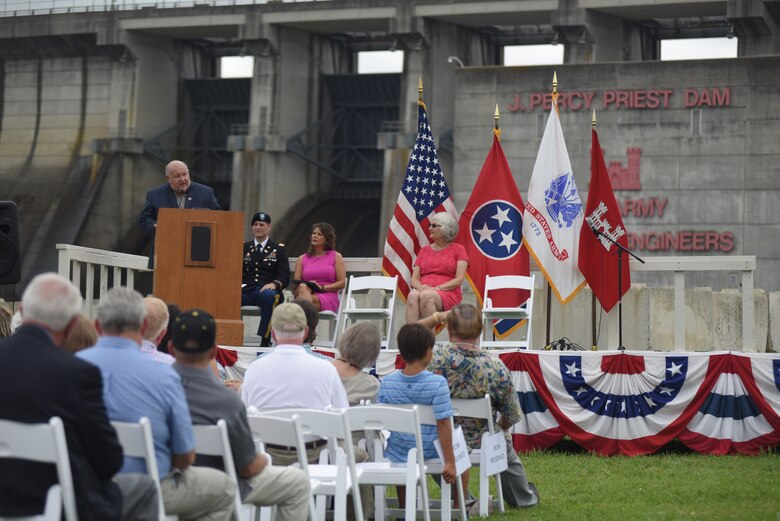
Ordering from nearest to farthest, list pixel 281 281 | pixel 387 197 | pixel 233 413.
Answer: pixel 233 413
pixel 281 281
pixel 387 197

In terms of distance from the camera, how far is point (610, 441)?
11.1 meters

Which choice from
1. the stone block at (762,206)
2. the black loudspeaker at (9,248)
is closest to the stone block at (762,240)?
the stone block at (762,206)

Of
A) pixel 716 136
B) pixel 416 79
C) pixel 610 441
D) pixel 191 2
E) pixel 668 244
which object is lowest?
pixel 610 441

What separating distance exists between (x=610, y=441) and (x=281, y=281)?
10.8ft

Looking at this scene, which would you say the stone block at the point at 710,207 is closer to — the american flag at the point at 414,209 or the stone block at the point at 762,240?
the stone block at the point at 762,240

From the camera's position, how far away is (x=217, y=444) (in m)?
5.79

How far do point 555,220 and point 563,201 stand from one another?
253mm

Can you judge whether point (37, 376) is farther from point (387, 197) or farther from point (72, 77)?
point (72, 77)

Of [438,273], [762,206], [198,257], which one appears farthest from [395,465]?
[762,206]

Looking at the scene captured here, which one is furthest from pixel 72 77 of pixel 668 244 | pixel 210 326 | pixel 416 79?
pixel 210 326

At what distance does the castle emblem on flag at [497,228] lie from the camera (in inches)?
516

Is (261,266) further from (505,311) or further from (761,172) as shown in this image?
(761,172)

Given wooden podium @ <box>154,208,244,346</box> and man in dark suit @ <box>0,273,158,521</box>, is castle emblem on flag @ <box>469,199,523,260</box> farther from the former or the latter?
man in dark suit @ <box>0,273,158,521</box>

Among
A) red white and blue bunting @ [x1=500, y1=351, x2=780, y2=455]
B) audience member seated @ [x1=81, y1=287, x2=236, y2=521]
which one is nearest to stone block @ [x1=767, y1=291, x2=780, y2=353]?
red white and blue bunting @ [x1=500, y1=351, x2=780, y2=455]
